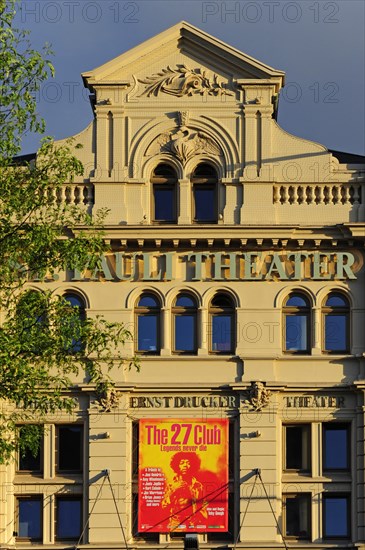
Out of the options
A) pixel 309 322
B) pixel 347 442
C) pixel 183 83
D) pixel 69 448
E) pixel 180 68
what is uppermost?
pixel 180 68

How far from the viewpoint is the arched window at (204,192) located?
2275 inches

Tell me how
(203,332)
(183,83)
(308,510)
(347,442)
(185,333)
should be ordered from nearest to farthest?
(308,510), (347,442), (203,332), (185,333), (183,83)

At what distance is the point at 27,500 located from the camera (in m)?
56.3

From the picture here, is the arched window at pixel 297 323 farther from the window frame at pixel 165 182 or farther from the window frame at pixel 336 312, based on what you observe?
the window frame at pixel 165 182

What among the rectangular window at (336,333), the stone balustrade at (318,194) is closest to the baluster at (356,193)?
the stone balustrade at (318,194)

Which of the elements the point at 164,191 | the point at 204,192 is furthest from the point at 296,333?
the point at 164,191

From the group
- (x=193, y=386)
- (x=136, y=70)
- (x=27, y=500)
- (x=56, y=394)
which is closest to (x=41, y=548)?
(x=27, y=500)

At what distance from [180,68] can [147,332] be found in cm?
920

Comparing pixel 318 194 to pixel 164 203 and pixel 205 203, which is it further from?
pixel 164 203

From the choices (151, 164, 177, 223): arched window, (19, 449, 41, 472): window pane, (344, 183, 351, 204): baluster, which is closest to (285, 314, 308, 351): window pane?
(344, 183, 351, 204): baluster

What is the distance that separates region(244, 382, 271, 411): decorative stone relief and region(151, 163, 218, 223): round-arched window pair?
19.5 ft

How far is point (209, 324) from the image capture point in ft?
188

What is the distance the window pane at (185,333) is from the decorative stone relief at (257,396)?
101 inches

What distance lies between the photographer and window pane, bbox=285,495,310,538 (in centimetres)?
5609
